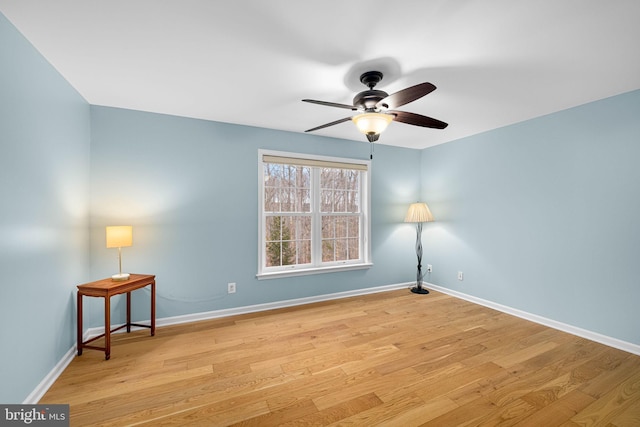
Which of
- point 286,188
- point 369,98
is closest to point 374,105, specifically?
point 369,98

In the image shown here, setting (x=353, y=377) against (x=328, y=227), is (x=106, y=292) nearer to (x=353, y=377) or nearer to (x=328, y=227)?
(x=353, y=377)

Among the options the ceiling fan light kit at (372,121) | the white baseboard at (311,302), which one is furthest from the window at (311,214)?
the ceiling fan light kit at (372,121)

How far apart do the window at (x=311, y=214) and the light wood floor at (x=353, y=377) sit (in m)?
0.95

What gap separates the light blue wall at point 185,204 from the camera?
286cm

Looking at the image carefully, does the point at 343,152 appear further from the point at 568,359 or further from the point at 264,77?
the point at 568,359

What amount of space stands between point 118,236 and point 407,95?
283cm

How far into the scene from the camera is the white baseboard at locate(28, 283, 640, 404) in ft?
6.66

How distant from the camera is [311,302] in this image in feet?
12.6

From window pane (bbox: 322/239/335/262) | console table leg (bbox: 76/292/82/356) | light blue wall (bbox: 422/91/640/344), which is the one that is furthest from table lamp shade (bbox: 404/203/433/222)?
console table leg (bbox: 76/292/82/356)

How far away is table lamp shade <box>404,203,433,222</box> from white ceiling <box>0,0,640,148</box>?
173 centimetres

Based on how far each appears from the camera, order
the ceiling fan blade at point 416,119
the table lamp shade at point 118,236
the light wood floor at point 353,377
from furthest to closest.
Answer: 1. the table lamp shade at point 118,236
2. the ceiling fan blade at point 416,119
3. the light wood floor at point 353,377

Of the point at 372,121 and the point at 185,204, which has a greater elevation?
the point at 372,121

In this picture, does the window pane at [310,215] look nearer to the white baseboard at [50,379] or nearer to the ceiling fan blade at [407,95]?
the ceiling fan blade at [407,95]

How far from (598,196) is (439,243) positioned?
203 cm
